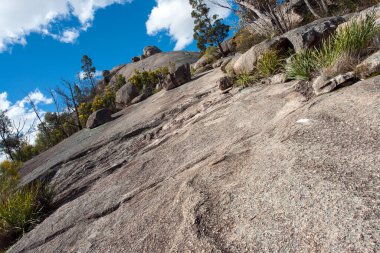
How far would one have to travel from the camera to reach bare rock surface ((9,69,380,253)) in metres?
2.01

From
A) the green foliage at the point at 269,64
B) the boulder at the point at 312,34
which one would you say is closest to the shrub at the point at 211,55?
the green foliage at the point at 269,64

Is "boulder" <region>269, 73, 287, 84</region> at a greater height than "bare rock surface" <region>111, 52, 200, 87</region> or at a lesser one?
lesser

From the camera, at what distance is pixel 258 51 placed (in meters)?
7.52

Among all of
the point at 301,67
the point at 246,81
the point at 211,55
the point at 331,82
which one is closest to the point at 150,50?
the point at 211,55

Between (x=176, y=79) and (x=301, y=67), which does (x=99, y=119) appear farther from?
(x=301, y=67)

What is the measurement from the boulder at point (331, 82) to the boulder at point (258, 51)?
305 cm

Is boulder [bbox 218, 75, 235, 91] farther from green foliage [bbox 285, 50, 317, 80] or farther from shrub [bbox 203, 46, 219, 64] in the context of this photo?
shrub [bbox 203, 46, 219, 64]

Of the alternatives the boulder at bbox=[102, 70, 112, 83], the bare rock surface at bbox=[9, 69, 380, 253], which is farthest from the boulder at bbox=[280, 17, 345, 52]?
the boulder at bbox=[102, 70, 112, 83]

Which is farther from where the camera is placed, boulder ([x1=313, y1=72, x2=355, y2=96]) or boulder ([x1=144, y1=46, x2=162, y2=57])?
boulder ([x1=144, y1=46, x2=162, y2=57])

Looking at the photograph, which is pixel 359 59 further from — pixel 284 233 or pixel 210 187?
pixel 284 233

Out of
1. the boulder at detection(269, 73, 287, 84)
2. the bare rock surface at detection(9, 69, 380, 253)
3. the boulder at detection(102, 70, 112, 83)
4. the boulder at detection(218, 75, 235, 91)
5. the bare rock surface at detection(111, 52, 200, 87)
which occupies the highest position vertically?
the boulder at detection(102, 70, 112, 83)

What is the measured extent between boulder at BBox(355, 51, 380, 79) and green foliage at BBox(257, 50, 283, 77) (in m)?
2.60

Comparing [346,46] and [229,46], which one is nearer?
[346,46]

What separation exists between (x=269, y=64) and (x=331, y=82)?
8.82 feet
